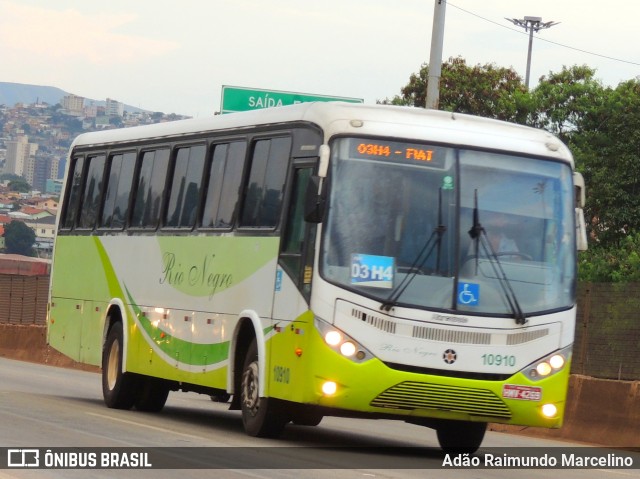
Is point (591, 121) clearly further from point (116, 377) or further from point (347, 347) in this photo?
point (347, 347)

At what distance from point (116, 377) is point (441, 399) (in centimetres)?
681

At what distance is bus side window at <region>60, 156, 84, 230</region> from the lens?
22328mm

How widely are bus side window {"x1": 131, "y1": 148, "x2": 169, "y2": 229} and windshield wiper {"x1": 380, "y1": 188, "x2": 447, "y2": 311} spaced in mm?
5472

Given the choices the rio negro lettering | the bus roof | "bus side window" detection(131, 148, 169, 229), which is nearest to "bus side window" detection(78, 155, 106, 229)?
"bus side window" detection(131, 148, 169, 229)

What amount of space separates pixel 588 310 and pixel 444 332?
5808 millimetres

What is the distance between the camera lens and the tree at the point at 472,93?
62.3 meters

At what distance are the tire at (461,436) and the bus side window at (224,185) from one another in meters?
3.13

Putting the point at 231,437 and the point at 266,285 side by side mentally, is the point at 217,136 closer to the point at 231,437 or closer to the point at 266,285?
the point at 266,285

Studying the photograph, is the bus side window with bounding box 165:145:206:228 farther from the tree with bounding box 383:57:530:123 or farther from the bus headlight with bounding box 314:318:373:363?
the tree with bounding box 383:57:530:123

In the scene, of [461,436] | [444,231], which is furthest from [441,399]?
[461,436]

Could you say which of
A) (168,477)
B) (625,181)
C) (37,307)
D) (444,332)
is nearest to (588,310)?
(444,332)

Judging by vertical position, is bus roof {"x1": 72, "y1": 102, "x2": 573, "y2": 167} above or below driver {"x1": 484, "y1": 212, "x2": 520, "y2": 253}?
above

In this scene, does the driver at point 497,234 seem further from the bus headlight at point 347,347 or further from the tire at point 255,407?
the tire at point 255,407

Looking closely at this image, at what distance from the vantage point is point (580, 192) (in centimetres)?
1542
